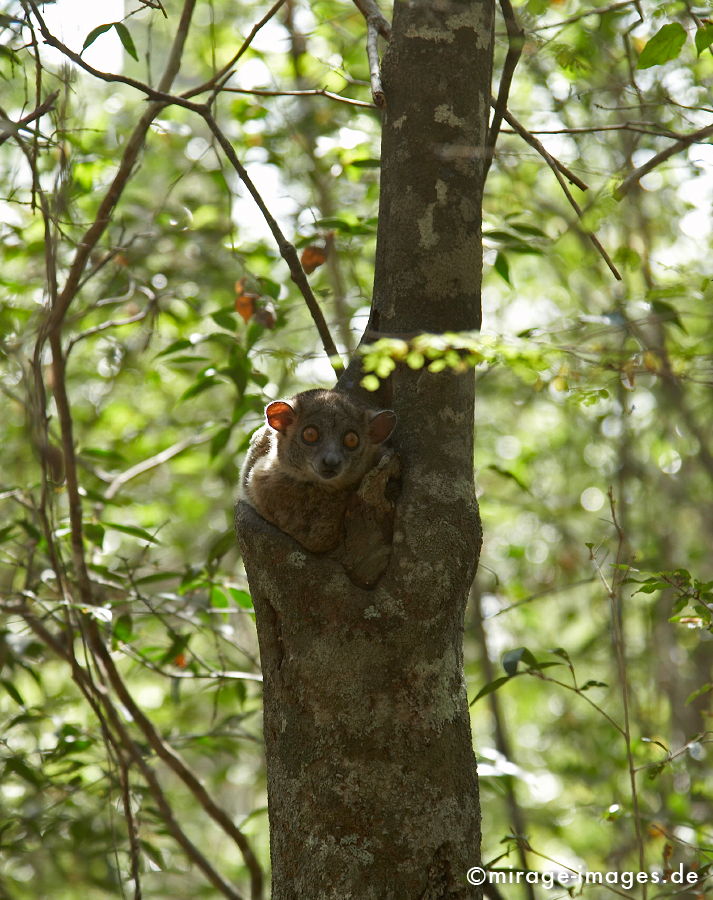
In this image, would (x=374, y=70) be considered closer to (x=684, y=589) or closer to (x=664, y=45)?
(x=664, y=45)

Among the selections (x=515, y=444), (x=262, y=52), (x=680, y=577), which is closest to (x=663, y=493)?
(x=515, y=444)

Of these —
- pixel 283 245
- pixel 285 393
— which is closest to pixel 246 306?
pixel 283 245

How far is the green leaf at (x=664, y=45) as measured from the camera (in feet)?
7.64

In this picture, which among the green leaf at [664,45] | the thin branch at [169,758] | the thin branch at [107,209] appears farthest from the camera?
the thin branch at [169,758]

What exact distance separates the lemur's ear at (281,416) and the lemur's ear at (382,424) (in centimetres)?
76

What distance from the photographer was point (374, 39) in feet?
9.29

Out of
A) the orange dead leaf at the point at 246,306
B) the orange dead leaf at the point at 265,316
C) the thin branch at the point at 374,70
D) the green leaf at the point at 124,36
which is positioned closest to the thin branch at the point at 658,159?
the thin branch at the point at 374,70

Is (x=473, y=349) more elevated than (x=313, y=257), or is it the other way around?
(x=313, y=257)

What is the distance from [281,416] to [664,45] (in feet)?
5.97

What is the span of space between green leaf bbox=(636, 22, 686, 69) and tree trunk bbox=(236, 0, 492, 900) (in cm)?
47

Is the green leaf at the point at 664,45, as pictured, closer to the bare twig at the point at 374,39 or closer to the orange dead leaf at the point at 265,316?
the bare twig at the point at 374,39

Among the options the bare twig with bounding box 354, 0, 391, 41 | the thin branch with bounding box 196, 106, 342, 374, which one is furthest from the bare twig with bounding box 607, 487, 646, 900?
the bare twig with bounding box 354, 0, 391, 41

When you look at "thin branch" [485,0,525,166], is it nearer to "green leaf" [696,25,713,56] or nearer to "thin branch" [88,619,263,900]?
"green leaf" [696,25,713,56]

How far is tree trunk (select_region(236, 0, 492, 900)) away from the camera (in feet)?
6.32
